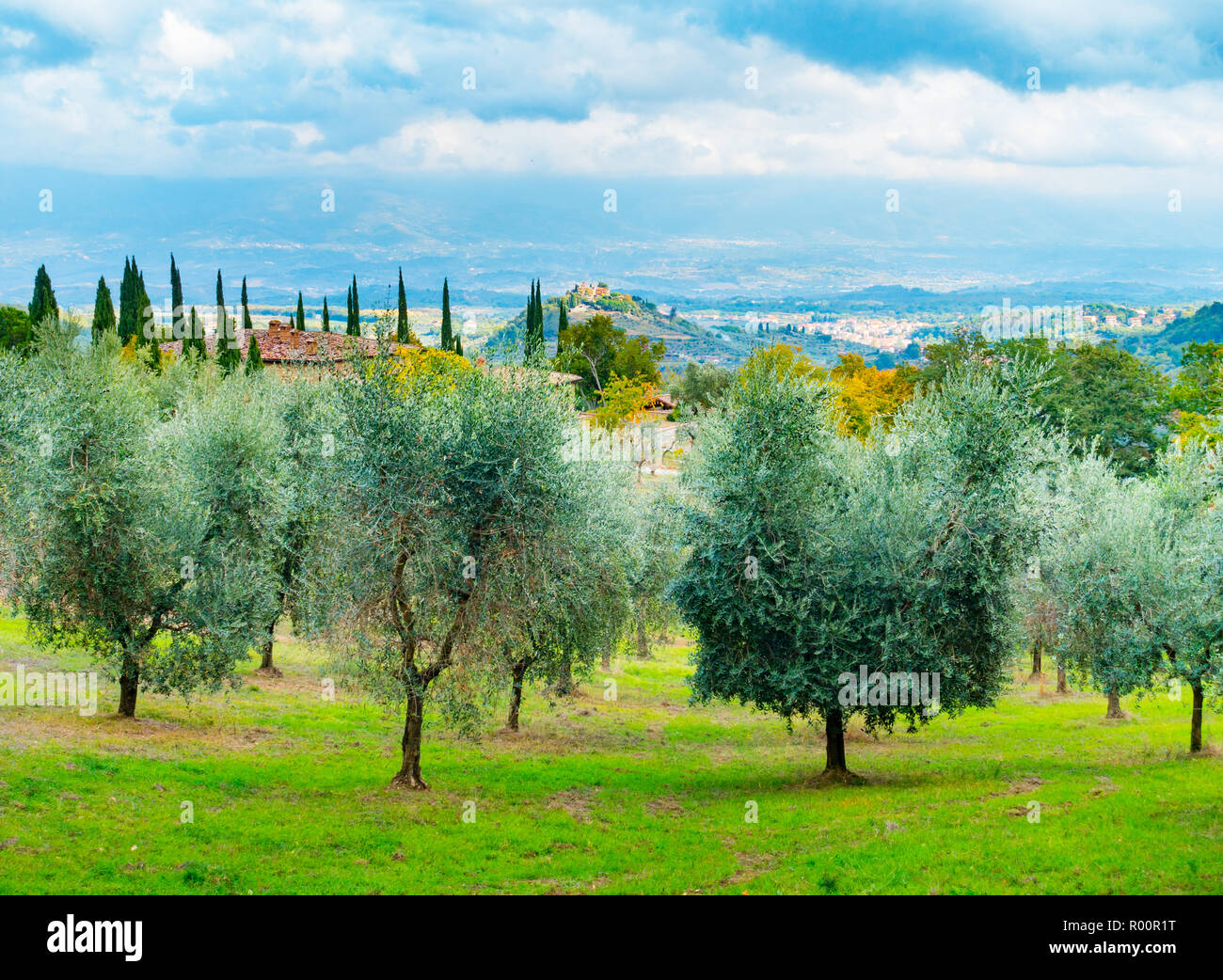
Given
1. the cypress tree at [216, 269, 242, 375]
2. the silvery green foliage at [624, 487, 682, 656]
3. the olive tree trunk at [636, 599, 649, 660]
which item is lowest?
the olive tree trunk at [636, 599, 649, 660]

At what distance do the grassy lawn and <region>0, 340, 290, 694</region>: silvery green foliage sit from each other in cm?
264

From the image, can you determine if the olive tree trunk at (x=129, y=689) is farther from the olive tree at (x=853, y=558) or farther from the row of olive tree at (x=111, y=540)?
the olive tree at (x=853, y=558)

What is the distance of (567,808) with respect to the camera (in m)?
22.9

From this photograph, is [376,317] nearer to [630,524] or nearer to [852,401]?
[630,524]

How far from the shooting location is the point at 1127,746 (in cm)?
3152

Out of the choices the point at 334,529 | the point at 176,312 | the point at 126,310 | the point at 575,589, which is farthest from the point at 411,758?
the point at 176,312

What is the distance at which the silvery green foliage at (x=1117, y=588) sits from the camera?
29219 millimetres

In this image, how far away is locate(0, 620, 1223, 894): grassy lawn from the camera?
16281 mm

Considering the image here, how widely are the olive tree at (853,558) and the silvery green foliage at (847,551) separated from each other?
4 cm

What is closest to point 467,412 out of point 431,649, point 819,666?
point 431,649

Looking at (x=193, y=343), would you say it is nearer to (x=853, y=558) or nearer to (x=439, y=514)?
(x=439, y=514)

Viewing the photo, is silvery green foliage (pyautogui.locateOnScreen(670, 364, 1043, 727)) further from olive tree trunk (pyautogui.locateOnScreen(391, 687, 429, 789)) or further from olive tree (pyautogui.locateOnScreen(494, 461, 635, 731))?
olive tree trunk (pyautogui.locateOnScreen(391, 687, 429, 789))

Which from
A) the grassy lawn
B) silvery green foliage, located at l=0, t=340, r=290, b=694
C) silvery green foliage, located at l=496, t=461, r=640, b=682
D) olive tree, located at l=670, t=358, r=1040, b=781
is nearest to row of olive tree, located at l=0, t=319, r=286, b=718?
silvery green foliage, located at l=0, t=340, r=290, b=694
